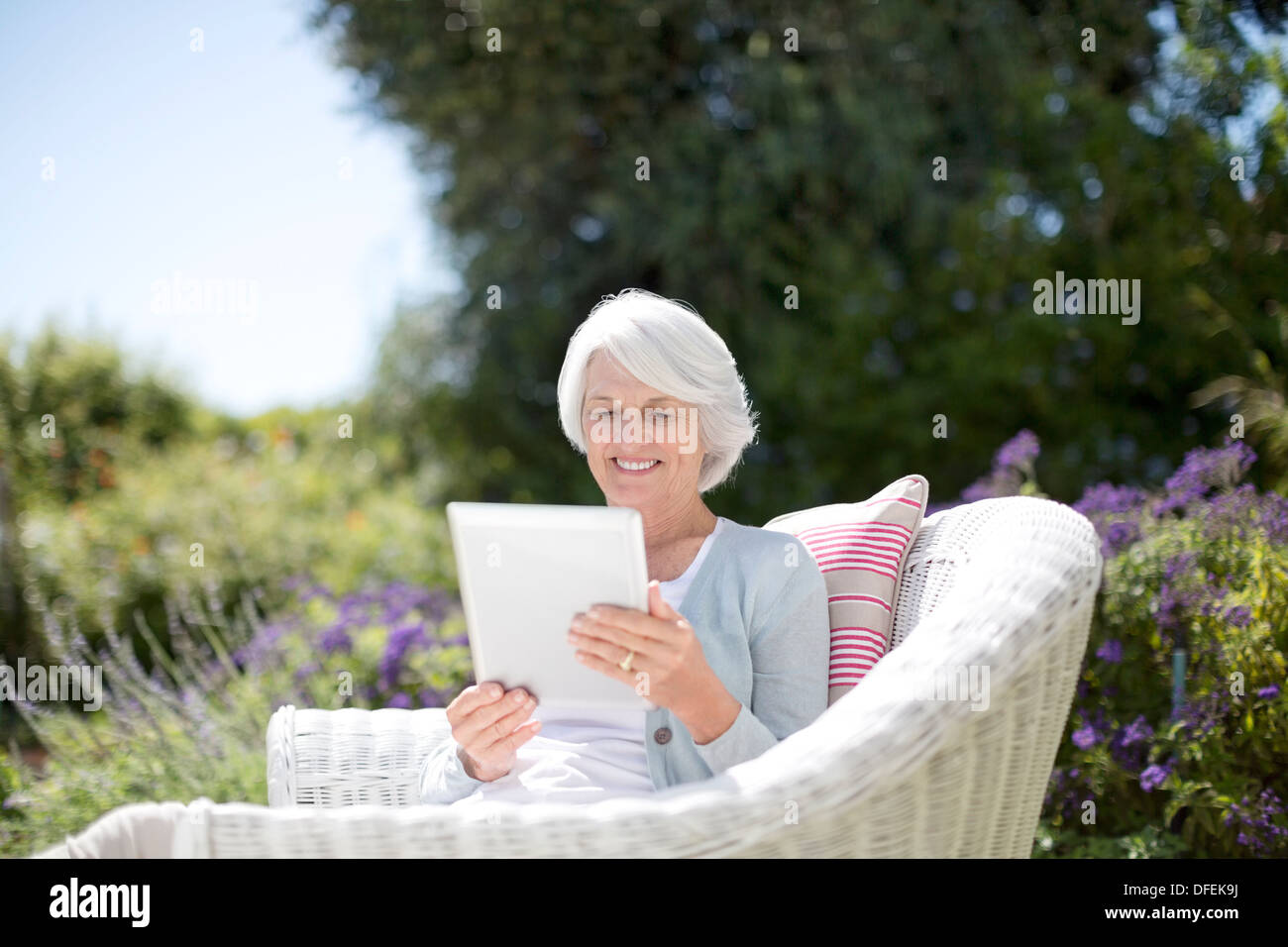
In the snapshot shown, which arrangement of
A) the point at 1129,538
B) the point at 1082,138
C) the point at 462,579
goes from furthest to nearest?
the point at 1082,138 → the point at 1129,538 → the point at 462,579

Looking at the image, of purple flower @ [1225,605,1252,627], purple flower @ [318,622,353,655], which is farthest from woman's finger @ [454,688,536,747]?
purple flower @ [318,622,353,655]

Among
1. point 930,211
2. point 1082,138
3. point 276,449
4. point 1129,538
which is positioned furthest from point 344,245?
point 1129,538

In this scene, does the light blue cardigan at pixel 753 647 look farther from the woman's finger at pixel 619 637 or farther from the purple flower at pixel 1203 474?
the purple flower at pixel 1203 474

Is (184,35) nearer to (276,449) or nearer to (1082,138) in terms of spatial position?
(276,449)

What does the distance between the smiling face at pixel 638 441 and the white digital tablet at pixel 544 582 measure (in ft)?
1.53

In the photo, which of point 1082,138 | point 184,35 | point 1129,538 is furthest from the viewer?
point 184,35

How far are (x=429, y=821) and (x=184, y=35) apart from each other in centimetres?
616

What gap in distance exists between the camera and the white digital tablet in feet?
4.99

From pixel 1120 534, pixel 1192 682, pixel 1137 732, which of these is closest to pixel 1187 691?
pixel 1192 682

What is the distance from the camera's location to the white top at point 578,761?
1.88m

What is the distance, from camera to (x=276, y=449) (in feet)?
26.6

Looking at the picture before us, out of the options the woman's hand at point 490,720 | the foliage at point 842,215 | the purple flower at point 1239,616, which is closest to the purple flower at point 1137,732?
the purple flower at point 1239,616

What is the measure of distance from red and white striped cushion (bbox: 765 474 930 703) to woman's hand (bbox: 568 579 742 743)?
41 cm

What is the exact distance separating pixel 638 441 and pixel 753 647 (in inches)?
17.3
